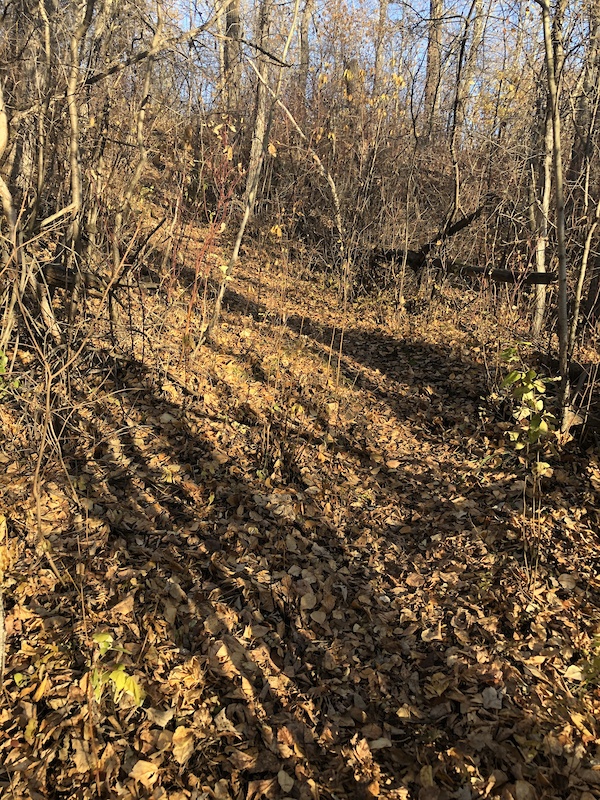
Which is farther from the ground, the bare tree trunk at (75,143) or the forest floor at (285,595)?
the bare tree trunk at (75,143)

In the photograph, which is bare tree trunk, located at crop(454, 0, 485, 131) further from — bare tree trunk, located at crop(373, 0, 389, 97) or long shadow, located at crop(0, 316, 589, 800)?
long shadow, located at crop(0, 316, 589, 800)

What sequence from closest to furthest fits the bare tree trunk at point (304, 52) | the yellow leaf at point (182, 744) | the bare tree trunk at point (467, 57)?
the yellow leaf at point (182, 744)
the bare tree trunk at point (467, 57)
the bare tree trunk at point (304, 52)

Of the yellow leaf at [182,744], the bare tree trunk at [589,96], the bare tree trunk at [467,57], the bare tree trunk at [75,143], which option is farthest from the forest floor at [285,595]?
the bare tree trunk at [467,57]

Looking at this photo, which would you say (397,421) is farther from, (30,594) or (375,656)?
(30,594)

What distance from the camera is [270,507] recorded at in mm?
3910

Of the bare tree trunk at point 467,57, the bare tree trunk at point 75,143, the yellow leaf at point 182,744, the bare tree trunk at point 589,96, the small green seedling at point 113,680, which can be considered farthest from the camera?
the bare tree trunk at point 467,57

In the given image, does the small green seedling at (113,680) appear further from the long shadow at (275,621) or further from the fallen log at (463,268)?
the fallen log at (463,268)

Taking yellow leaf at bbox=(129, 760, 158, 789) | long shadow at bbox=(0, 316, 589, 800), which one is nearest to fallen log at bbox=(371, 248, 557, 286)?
long shadow at bbox=(0, 316, 589, 800)

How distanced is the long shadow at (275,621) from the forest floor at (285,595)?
0.01 meters

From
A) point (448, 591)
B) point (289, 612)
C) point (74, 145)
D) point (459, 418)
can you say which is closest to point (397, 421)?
point (459, 418)

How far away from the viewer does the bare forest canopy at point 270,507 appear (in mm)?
2350

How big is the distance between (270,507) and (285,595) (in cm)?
82

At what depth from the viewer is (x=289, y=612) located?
10.2 feet

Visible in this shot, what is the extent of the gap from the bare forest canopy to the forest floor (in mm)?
16
